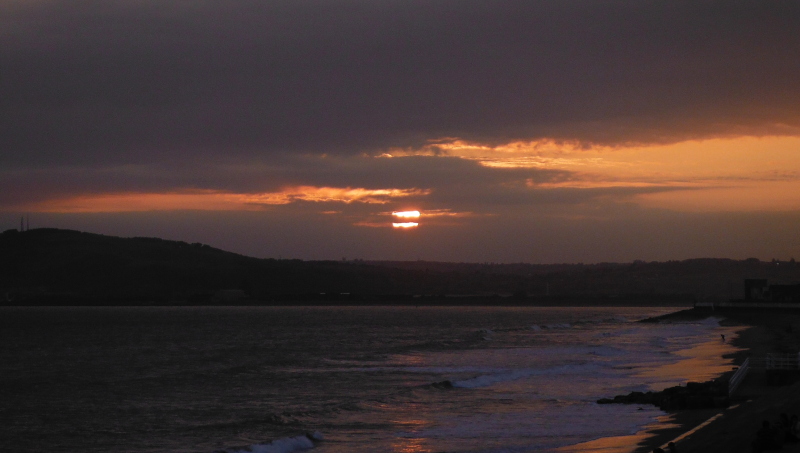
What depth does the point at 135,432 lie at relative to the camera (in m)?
26.7

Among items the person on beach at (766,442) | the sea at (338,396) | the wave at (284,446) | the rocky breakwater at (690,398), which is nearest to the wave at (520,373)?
the sea at (338,396)

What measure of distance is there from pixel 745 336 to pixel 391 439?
5181 centimetres

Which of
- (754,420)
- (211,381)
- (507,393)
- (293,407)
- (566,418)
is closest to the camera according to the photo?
(754,420)

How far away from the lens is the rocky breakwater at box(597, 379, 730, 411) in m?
25.9

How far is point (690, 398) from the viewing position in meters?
26.5

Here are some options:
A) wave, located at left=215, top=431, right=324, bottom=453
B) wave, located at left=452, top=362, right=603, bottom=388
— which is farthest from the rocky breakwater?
wave, located at left=215, top=431, right=324, bottom=453

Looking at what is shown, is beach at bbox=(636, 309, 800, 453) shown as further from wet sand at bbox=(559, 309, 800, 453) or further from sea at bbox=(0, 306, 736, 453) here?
sea at bbox=(0, 306, 736, 453)

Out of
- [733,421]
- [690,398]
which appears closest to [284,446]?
[733,421]

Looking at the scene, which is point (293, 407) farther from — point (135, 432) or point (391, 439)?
point (391, 439)

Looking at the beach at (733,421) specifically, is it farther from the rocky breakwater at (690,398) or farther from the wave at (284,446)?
the wave at (284,446)

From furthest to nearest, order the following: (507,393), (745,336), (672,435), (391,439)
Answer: (745,336)
(507,393)
(391,439)
(672,435)

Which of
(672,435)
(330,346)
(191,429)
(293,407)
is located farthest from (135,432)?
(330,346)

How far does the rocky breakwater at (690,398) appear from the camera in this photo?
85.0 feet

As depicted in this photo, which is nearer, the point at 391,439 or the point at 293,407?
the point at 391,439
